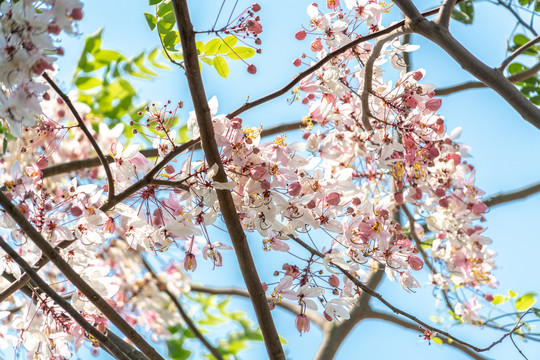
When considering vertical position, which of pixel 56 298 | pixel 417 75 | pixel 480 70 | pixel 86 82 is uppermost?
pixel 86 82

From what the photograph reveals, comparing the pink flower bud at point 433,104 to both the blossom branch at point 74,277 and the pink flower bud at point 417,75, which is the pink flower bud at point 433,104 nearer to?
the pink flower bud at point 417,75

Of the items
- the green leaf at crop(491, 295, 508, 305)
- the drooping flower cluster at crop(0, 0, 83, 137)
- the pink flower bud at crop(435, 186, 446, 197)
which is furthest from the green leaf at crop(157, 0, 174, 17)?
the green leaf at crop(491, 295, 508, 305)

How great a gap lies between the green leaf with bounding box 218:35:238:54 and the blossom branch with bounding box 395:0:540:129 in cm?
42

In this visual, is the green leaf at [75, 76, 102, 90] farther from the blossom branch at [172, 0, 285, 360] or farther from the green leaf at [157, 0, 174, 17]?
the blossom branch at [172, 0, 285, 360]

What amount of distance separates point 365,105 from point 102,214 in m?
0.71

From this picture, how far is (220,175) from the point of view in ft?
3.74

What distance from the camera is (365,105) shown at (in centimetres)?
150

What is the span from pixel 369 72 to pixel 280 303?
163cm

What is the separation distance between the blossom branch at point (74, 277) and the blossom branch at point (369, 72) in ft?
2.58

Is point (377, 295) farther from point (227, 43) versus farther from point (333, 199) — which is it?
point (227, 43)

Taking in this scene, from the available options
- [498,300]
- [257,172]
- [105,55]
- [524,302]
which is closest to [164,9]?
[257,172]

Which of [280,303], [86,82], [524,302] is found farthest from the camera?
[280,303]

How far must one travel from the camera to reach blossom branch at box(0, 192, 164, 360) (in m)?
0.99

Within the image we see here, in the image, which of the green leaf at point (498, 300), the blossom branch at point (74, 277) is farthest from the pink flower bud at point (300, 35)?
the green leaf at point (498, 300)
